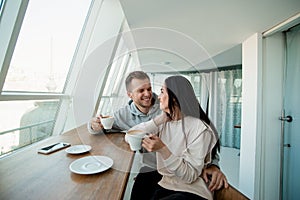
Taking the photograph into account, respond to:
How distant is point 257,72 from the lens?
5.62 ft

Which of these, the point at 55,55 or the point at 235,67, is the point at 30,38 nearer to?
the point at 55,55

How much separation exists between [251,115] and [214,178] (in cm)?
133

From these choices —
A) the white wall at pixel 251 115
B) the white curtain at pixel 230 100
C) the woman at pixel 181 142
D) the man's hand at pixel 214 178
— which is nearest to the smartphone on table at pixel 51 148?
the woman at pixel 181 142

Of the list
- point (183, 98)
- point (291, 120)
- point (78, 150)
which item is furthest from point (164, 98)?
point (291, 120)

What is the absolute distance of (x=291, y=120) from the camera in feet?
5.07

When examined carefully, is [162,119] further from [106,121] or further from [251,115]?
[251,115]

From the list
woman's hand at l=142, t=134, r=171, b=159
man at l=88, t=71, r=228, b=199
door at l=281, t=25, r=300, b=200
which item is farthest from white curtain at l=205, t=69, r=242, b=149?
woman's hand at l=142, t=134, r=171, b=159

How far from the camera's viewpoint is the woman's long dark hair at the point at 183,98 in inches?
33.0

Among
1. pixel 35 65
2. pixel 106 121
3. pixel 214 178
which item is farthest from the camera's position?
pixel 35 65

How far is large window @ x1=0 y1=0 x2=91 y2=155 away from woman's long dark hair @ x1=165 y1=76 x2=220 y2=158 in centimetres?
97

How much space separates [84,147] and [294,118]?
5.77ft

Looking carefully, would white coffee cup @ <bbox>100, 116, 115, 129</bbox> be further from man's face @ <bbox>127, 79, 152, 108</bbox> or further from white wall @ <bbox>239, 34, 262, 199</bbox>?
white wall @ <bbox>239, 34, 262, 199</bbox>

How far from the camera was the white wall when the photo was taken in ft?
5.53

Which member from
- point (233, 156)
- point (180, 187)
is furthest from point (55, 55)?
point (233, 156)
